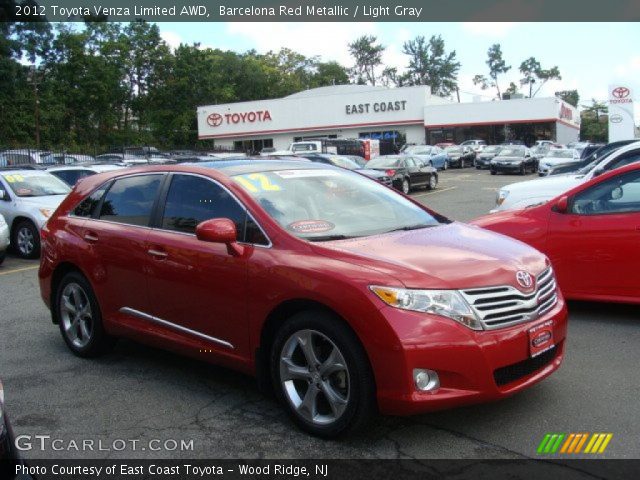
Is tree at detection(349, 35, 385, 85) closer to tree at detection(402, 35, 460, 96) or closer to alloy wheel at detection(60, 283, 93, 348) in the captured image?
tree at detection(402, 35, 460, 96)

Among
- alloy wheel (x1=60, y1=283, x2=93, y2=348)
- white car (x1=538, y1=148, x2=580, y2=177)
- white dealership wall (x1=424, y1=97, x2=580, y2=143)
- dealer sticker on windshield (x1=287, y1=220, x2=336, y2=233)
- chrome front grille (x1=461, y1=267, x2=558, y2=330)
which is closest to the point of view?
chrome front grille (x1=461, y1=267, x2=558, y2=330)

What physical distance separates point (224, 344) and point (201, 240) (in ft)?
2.34

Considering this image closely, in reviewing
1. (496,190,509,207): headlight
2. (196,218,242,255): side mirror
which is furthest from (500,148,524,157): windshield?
(196,218,242,255): side mirror

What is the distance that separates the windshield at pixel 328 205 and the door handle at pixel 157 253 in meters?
0.76

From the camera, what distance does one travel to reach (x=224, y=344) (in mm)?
4395

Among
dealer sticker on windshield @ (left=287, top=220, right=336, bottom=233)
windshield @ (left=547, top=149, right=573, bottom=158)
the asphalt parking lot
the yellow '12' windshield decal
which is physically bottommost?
the asphalt parking lot

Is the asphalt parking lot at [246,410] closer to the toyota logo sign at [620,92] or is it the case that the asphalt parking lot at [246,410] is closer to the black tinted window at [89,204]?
the black tinted window at [89,204]

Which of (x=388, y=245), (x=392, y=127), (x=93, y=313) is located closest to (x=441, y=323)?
(x=388, y=245)

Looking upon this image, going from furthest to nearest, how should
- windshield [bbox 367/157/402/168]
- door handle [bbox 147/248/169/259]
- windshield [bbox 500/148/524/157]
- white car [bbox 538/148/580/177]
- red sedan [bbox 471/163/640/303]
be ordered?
windshield [bbox 500/148/524/157]
white car [bbox 538/148/580/177]
windshield [bbox 367/157/402/168]
red sedan [bbox 471/163/640/303]
door handle [bbox 147/248/169/259]

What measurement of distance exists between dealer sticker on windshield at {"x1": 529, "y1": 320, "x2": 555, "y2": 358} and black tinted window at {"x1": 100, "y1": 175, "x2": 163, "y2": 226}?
9.62ft

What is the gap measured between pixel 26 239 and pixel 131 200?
7812 mm

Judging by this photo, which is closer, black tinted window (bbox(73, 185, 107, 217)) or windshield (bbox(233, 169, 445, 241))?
windshield (bbox(233, 169, 445, 241))

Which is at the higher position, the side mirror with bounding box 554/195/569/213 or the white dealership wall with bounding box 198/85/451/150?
the white dealership wall with bounding box 198/85/451/150

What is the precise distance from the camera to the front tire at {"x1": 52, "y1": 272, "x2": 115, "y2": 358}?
547 centimetres
